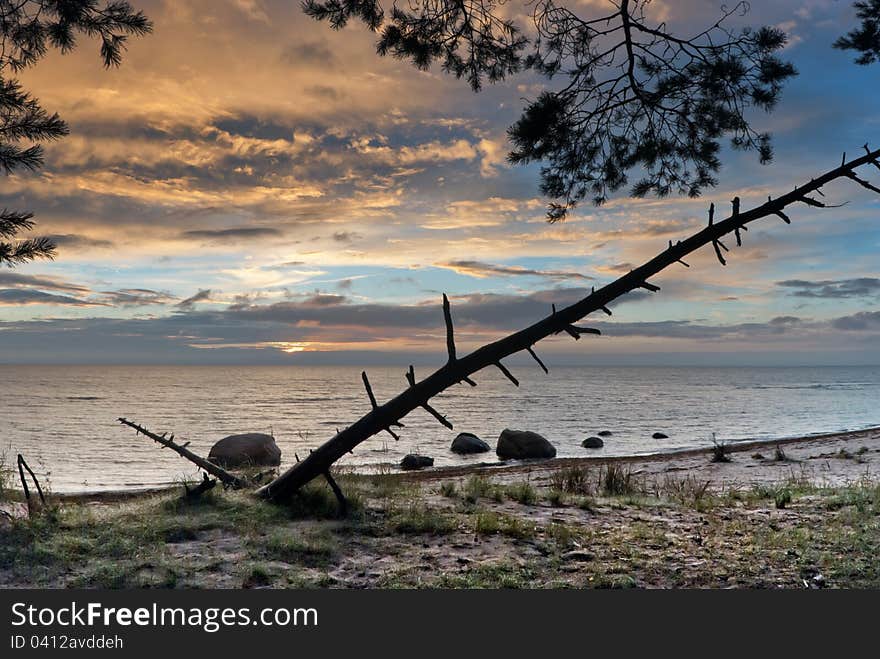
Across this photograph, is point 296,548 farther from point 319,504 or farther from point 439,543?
point 319,504

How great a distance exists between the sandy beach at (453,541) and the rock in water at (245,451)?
50.0ft

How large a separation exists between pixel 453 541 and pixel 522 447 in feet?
74.3

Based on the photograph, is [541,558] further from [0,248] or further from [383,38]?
[0,248]

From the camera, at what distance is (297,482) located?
9062 mm

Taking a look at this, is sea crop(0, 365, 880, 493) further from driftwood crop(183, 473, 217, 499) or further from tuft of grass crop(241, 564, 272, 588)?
tuft of grass crop(241, 564, 272, 588)

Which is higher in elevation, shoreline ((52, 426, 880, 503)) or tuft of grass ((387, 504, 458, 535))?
tuft of grass ((387, 504, 458, 535))

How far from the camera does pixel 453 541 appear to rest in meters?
7.55

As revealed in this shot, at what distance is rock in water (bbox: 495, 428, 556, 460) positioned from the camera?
29656 millimetres

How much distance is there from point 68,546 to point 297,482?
289 centimetres

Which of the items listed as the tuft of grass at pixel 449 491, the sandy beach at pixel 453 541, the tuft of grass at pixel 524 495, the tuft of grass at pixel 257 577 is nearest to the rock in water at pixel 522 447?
the sandy beach at pixel 453 541

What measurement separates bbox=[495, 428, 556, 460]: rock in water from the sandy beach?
18.6 meters

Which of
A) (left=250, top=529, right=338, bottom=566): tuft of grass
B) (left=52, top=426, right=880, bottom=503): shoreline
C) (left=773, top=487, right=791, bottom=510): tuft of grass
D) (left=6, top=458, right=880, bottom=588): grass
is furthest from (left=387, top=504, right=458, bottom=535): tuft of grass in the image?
(left=52, top=426, right=880, bottom=503): shoreline

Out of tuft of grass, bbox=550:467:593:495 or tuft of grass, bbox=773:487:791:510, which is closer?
tuft of grass, bbox=773:487:791:510

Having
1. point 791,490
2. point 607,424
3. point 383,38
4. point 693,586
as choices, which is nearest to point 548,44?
point 383,38
